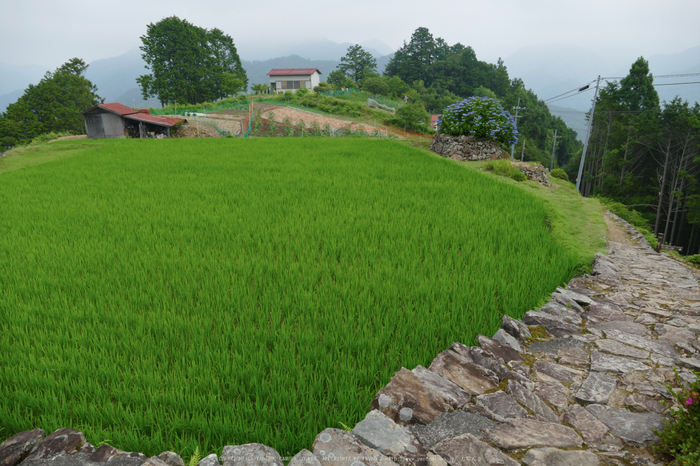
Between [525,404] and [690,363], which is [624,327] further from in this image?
[525,404]

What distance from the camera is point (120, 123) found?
91.4 feet

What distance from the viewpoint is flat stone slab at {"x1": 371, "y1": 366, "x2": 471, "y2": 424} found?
2199mm

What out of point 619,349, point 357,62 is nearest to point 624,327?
point 619,349

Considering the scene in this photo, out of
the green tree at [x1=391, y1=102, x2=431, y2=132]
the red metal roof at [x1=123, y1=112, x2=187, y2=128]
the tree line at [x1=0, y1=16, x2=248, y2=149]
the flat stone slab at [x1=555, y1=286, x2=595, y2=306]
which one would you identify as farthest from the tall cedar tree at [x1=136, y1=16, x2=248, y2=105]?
the flat stone slab at [x1=555, y1=286, x2=595, y2=306]

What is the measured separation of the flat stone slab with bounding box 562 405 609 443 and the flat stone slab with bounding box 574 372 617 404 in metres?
0.12

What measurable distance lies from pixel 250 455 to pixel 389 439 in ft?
2.46

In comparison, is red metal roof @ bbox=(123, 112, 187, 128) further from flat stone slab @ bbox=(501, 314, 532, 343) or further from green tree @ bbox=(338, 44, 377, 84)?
green tree @ bbox=(338, 44, 377, 84)

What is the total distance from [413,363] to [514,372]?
0.75m

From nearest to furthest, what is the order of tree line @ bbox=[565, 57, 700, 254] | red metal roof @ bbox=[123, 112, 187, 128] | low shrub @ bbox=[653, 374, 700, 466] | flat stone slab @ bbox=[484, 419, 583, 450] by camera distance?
low shrub @ bbox=[653, 374, 700, 466] < flat stone slab @ bbox=[484, 419, 583, 450] < red metal roof @ bbox=[123, 112, 187, 128] < tree line @ bbox=[565, 57, 700, 254]

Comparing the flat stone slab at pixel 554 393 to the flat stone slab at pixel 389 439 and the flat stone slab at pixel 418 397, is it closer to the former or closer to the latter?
the flat stone slab at pixel 418 397

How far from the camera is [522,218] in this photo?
640cm

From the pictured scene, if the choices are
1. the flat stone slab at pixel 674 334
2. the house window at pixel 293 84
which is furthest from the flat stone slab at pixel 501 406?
the house window at pixel 293 84

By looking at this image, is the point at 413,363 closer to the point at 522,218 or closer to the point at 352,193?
the point at 522,218

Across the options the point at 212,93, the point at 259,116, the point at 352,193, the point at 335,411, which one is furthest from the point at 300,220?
the point at 212,93
